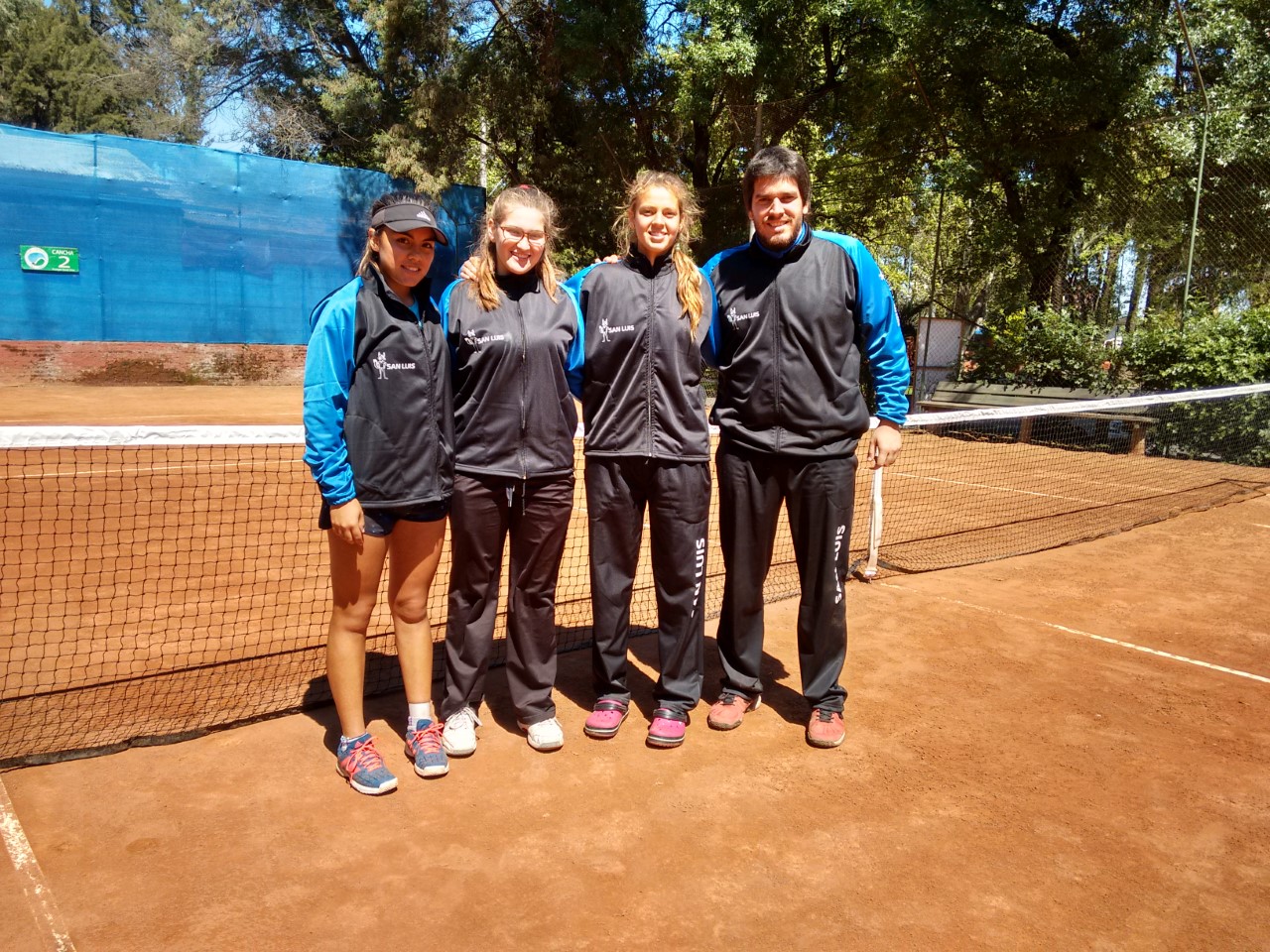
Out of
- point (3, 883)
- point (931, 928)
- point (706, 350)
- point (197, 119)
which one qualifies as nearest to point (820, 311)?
point (706, 350)

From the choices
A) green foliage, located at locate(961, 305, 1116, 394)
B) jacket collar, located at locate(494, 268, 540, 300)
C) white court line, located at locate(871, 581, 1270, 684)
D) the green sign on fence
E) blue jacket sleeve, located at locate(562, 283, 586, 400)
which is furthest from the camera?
the green sign on fence

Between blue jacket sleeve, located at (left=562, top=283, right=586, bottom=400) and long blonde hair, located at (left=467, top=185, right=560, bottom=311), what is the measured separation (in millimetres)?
87

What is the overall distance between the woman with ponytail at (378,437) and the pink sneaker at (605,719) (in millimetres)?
584

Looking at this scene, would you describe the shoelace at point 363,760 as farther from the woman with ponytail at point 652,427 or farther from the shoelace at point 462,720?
the woman with ponytail at point 652,427

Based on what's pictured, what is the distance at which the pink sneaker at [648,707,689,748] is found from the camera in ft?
11.3

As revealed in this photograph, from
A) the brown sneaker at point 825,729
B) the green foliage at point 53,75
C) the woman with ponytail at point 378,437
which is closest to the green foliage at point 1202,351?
the brown sneaker at point 825,729

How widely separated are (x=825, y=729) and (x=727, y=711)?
0.37 metres

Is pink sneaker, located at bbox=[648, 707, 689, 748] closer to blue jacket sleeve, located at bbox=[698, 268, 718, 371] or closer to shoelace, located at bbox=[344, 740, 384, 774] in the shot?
shoelace, located at bbox=[344, 740, 384, 774]

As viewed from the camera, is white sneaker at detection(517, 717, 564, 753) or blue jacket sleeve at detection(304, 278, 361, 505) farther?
white sneaker at detection(517, 717, 564, 753)

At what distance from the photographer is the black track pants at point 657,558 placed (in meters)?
3.43

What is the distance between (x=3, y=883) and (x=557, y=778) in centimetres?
156

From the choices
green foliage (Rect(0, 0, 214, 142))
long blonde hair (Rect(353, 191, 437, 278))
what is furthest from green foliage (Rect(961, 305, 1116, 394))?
green foliage (Rect(0, 0, 214, 142))

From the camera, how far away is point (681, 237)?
349 cm

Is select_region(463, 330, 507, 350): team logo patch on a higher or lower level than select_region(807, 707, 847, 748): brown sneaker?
higher
